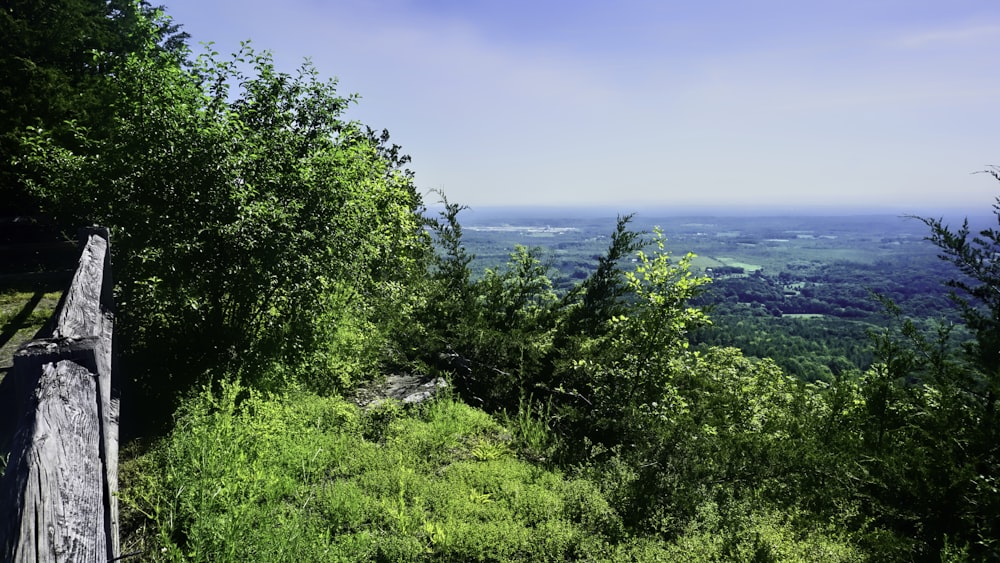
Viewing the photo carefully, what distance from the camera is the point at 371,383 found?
8016 millimetres

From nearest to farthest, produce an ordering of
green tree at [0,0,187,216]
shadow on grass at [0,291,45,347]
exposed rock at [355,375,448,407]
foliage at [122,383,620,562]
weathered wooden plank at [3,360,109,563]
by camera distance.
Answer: weathered wooden plank at [3,360,109,563]
foliage at [122,383,620,562]
exposed rock at [355,375,448,407]
shadow on grass at [0,291,45,347]
green tree at [0,0,187,216]

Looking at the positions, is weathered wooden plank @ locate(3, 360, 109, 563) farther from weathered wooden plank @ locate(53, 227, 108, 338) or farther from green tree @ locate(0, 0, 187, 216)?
green tree @ locate(0, 0, 187, 216)

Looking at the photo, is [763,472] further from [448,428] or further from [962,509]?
[448,428]

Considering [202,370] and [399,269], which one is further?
[399,269]

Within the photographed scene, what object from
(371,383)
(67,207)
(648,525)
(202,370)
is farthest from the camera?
(371,383)

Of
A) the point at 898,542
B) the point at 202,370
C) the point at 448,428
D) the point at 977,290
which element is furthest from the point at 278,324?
the point at 977,290

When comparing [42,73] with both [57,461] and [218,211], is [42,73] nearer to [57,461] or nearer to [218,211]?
[218,211]

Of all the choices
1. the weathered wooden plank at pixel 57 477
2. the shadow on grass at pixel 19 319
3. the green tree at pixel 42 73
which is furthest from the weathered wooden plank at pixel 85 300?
the green tree at pixel 42 73

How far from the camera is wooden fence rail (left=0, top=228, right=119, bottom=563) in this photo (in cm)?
165

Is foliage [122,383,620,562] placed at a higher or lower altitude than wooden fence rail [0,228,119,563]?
lower

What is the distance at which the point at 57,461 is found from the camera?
6.20 ft

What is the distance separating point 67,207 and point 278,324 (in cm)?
310

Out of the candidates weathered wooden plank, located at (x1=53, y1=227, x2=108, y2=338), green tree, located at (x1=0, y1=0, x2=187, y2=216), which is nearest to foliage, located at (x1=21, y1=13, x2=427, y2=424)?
weathered wooden plank, located at (x1=53, y1=227, x2=108, y2=338)

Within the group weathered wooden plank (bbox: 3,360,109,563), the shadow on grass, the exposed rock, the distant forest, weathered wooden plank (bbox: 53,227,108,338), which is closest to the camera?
weathered wooden plank (bbox: 3,360,109,563)
